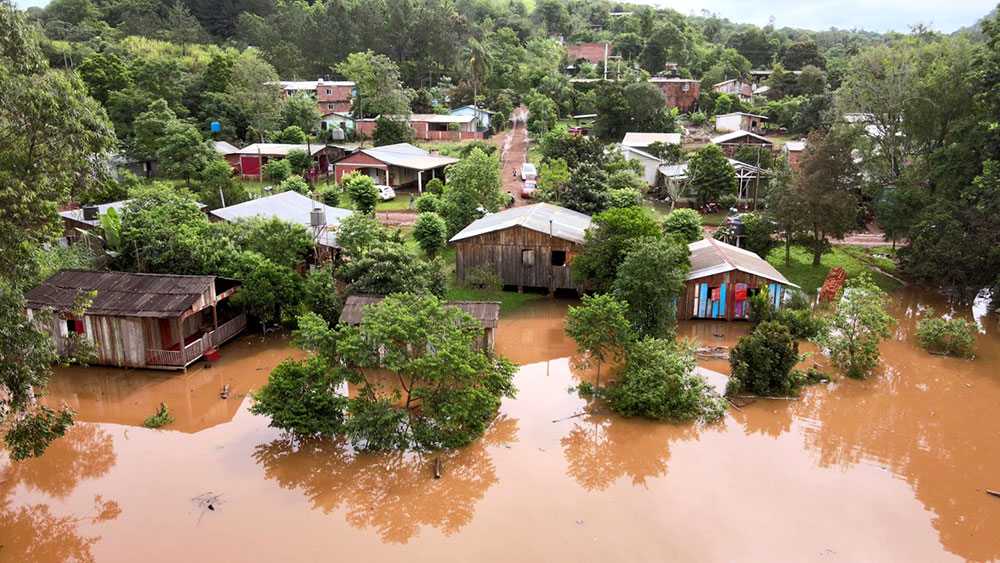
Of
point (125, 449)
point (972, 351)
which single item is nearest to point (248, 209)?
point (125, 449)

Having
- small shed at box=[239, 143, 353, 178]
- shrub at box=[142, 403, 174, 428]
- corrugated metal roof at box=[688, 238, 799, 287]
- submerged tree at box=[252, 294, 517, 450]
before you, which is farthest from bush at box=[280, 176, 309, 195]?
submerged tree at box=[252, 294, 517, 450]

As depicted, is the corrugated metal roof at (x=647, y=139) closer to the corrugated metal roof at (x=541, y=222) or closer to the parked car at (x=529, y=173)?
the parked car at (x=529, y=173)

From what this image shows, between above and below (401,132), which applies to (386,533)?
below

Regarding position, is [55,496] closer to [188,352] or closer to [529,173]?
[188,352]

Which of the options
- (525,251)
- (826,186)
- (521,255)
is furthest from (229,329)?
(826,186)

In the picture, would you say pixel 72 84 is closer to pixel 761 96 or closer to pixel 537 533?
pixel 537 533

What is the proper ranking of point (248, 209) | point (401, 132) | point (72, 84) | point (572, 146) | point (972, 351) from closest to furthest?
1. point (72, 84)
2. point (972, 351)
3. point (248, 209)
4. point (572, 146)
5. point (401, 132)

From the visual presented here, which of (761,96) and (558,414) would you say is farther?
(761,96)
